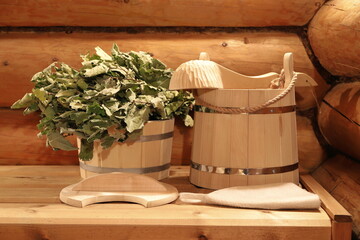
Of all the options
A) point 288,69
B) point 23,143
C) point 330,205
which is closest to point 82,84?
point 23,143

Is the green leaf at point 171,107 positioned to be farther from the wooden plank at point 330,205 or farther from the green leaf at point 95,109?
the wooden plank at point 330,205

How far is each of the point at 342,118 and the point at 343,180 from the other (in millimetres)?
233

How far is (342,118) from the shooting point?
4.98 feet

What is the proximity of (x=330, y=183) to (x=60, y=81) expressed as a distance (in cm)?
109

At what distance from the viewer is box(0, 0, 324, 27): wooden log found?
1.73m

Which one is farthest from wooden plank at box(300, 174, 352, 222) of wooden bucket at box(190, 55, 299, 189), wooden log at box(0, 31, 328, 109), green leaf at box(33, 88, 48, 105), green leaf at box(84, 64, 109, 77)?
green leaf at box(33, 88, 48, 105)

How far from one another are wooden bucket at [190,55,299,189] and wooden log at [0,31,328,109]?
0.39 metres

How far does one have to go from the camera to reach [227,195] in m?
1.24

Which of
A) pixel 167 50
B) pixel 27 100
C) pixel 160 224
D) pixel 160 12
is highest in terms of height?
pixel 160 12

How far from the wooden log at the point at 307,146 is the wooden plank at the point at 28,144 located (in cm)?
49

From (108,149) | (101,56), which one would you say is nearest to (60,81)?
(101,56)

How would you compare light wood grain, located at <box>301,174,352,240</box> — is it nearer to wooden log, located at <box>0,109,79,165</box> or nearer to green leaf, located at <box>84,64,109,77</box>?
green leaf, located at <box>84,64,109,77</box>

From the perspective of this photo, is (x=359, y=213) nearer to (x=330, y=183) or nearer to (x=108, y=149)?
(x=330, y=183)

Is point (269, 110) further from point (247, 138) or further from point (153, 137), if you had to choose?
point (153, 137)
